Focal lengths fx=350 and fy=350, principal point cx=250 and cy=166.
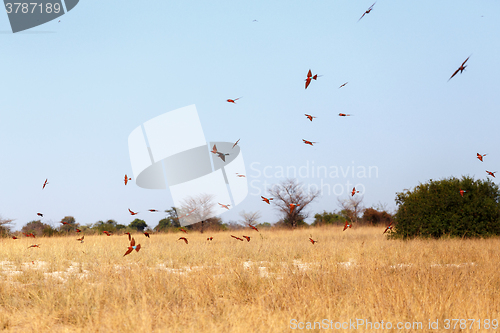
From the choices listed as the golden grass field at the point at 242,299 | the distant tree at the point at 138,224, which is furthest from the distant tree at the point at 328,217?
the golden grass field at the point at 242,299

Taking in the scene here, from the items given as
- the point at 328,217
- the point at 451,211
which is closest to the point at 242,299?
the point at 451,211

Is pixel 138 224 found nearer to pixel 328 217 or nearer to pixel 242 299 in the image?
pixel 328 217

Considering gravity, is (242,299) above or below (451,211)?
below

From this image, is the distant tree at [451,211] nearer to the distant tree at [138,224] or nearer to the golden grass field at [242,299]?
the golden grass field at [242,299]

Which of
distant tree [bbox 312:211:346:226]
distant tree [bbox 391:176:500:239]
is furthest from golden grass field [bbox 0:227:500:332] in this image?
distant tree [bbox 312:211:346:226]

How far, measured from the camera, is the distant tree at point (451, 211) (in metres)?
14.5

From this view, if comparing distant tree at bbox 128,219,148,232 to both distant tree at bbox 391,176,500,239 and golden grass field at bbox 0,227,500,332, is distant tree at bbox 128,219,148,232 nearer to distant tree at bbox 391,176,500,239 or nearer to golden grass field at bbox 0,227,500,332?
Answer: distant tree at bbox 391,176,500,239

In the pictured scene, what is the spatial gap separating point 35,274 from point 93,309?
3155mm

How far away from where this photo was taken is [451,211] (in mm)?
14961

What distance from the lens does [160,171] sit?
18.1m

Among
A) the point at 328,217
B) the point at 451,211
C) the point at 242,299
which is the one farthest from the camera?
the point at 328,217

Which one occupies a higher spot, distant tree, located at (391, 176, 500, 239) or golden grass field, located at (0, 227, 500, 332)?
distant tree, located at (391, 176, 500, 239)

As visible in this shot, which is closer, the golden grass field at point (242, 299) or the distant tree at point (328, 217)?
the golden grass field at point (242, 299)

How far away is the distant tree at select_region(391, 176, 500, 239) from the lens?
1455cm
